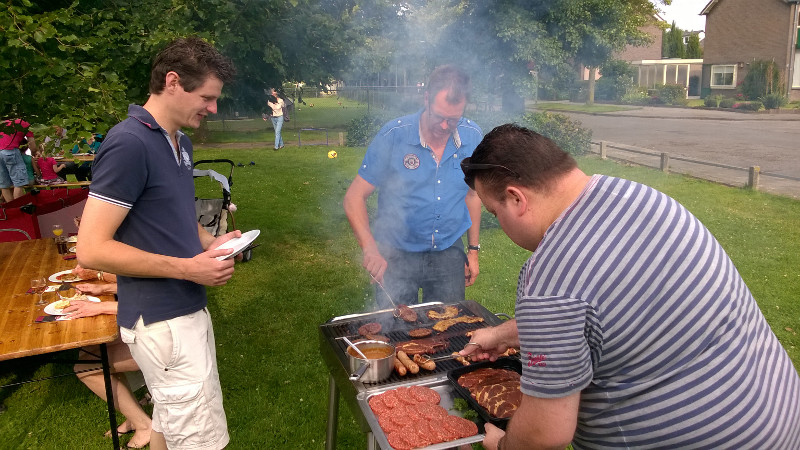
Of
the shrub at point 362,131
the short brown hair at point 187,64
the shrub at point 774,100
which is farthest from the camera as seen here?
the shrub at point 774,100

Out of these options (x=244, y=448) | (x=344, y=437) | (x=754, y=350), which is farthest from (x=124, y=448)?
(x=754, y=350)

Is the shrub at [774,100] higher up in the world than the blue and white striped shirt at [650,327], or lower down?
higher up

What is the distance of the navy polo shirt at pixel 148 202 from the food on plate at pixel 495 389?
1387 mm

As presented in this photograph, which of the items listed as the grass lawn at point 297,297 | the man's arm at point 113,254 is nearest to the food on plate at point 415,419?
the man's arm at point 113,254

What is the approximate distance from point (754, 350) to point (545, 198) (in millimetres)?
725

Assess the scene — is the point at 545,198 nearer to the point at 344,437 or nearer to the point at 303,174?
the point at 344,437

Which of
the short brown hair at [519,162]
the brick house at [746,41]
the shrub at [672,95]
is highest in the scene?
the brick house at [746,41]

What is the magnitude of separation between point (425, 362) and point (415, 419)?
47 centimetres

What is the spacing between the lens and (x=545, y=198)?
1592mm

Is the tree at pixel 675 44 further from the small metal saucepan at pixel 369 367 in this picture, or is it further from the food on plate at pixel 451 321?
the small metal saucepan at pixel 369 367

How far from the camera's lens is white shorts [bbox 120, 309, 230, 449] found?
8.34 feet

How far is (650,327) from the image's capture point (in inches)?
57.0

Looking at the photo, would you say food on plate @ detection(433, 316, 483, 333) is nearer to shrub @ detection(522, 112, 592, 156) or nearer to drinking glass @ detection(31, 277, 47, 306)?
drinking glass @ detection(31, 277, 47, 306)

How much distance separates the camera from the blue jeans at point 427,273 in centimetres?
378
